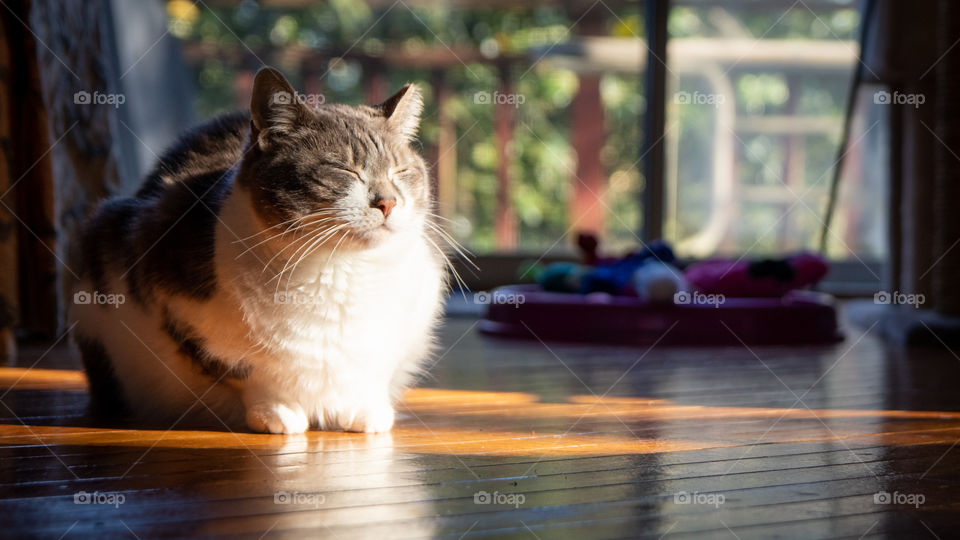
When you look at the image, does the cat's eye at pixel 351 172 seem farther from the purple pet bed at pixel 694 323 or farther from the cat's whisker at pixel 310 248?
the purple pet bed at pixel 694 323

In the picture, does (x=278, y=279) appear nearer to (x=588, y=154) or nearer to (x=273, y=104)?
(x=273, y=104)

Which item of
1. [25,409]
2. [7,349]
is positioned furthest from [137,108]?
A: [25,409]

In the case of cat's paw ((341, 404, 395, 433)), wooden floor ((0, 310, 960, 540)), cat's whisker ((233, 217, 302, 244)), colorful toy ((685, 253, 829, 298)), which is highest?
cat's whisker ((233, 217, 302, 244))

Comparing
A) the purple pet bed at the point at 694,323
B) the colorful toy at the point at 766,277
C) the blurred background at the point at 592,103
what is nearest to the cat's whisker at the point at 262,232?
the purple pet bed at the point at 694,323

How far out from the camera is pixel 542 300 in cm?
302

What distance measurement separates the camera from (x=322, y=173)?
1.41 metres

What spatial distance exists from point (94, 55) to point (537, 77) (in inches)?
97.2

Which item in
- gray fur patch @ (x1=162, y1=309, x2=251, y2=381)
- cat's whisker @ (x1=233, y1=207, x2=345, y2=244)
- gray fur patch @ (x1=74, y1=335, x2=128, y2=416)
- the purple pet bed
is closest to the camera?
cat's whisker @ (x1=233, y1=207, x2=345, y2=244)

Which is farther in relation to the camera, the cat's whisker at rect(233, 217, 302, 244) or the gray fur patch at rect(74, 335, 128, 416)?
the gray fur patch at rect(74, 335, 128, 416)

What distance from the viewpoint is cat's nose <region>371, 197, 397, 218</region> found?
1398 millimetres

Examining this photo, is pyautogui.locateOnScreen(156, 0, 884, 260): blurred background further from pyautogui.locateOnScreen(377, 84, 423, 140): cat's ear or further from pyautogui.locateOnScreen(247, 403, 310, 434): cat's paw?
pyautogui.locateOnScreen(247, 403, 310, 434): cat's paw

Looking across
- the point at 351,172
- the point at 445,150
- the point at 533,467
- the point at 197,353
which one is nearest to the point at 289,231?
the point at 351,172

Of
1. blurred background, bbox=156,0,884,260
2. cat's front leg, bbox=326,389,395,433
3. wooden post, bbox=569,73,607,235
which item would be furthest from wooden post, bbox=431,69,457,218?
cat's front leg, bbox=326,389,395,433

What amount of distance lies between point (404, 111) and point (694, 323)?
1.54m
